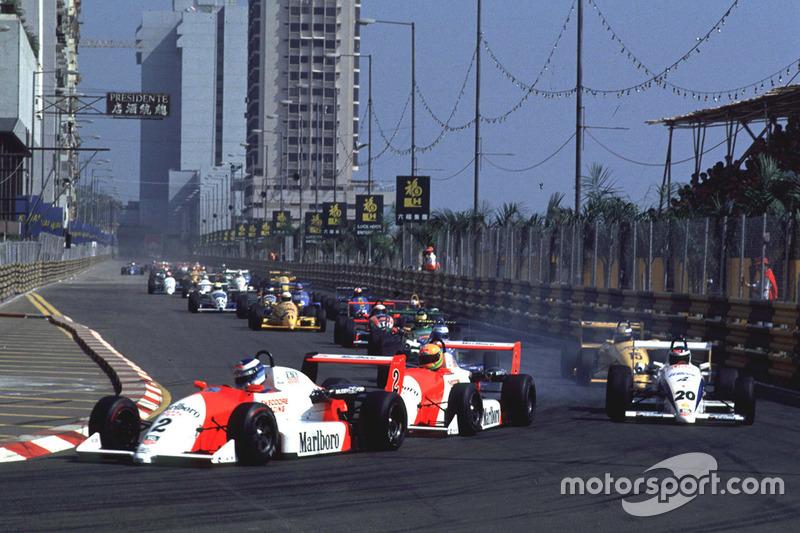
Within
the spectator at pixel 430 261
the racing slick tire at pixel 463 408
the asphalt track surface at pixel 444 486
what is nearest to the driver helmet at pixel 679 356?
the asphalt track surface at pixel 444 486

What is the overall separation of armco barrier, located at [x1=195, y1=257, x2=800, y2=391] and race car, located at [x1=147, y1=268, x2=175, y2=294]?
1222 centimetres

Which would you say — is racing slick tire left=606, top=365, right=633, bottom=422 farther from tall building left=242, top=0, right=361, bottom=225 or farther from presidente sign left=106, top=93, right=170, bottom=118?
tall building left=242, top=0, right=361, bottom=225

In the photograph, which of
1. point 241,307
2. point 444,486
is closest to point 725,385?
point 444,486

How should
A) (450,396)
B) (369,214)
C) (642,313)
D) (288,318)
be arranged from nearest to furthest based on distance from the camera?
(450,396)
(642,313)
(288,318)
(369,214)

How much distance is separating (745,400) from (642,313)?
356 inches

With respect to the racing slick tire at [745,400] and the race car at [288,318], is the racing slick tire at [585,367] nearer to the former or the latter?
the racing slick tire at [745,400]

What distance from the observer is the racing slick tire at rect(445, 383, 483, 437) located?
11.2 meters

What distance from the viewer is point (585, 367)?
51.9 feet

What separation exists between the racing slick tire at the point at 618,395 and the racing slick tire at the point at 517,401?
2.78 ft

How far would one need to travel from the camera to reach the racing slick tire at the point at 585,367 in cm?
1577

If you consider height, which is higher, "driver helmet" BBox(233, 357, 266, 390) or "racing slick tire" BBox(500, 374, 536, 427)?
"driver helmet" BBox(233, 357, 266, 390)

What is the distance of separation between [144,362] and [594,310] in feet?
31.0

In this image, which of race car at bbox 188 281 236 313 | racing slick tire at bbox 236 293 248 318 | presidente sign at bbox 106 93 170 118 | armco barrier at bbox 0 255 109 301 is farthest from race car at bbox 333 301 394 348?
presidente sign at bbox 106 93 170 118

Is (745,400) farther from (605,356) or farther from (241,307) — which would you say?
(241,307)
